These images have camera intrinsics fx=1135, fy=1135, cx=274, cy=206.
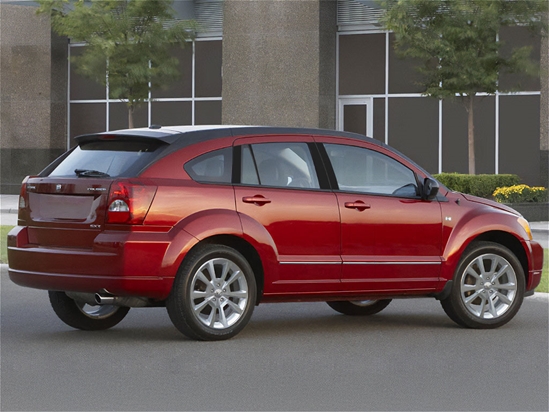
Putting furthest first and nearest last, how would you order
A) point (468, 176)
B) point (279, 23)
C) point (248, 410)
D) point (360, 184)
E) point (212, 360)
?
point (279, 23)
point (468, 176)
point (360, 184)
point (212, 360)
point (248, 410)

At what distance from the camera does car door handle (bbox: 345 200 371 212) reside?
9.45 meters

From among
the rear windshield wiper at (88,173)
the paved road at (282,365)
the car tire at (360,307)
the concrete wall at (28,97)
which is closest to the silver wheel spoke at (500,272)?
the paved road at (282,365)

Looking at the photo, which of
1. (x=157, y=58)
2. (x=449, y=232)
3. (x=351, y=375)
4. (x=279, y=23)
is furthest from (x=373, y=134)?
(x=351, y=375)

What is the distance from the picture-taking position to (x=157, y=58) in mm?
34625

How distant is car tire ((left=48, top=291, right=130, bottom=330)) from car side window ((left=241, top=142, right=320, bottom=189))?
178cm

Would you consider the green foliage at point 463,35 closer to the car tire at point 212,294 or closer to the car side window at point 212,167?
the car side window at point 212,167

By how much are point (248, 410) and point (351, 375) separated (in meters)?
1.38

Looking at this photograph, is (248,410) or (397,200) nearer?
(248,410)

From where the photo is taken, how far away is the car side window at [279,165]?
922 centimetres

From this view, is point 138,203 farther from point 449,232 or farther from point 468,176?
point 468,176

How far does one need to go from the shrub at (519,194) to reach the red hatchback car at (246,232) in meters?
16.0

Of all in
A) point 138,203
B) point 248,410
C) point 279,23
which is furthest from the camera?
point 279,23

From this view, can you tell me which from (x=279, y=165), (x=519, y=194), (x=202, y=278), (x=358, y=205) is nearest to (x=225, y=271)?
(x=202, y=278)

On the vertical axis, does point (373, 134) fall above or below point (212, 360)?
above
